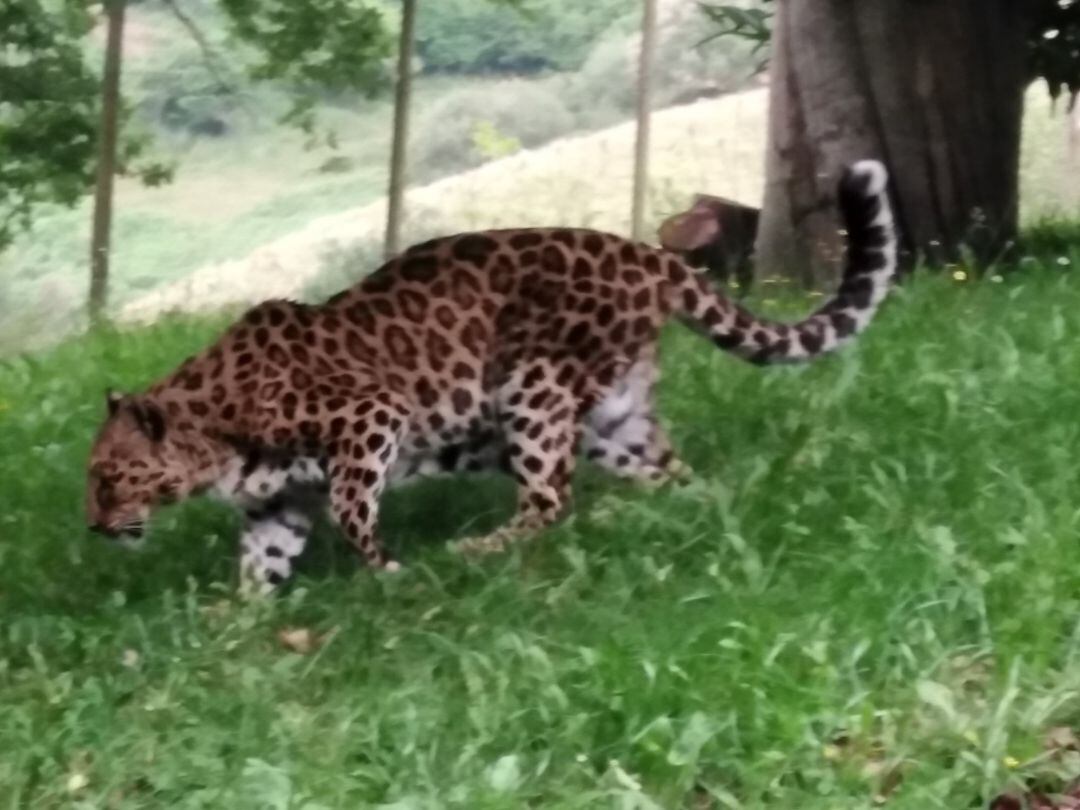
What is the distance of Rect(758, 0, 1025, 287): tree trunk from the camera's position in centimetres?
847

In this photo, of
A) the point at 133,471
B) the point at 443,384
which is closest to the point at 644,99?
the point at 443,384

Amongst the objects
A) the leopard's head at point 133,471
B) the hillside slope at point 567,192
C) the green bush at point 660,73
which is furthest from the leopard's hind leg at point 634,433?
the green bush at point 660,73

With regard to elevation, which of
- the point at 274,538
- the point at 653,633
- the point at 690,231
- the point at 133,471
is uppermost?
the point at 653,633

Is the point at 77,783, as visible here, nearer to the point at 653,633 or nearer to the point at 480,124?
the point at 653,633

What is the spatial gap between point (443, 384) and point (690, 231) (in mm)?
5024

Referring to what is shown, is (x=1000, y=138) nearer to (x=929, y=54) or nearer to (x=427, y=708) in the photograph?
(x=929, y=54)

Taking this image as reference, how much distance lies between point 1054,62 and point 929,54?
3.89ft

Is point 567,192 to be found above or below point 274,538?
above

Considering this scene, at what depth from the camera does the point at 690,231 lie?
395 inches

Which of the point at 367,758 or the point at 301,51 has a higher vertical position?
the point at 301,51

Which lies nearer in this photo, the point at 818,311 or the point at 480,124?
the point at 818,311

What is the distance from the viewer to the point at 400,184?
428 inches

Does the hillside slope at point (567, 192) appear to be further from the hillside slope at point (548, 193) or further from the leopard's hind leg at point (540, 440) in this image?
the leopard's hind leg at point (540, 440)

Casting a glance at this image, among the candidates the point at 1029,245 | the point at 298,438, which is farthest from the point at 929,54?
the point at 298,438
